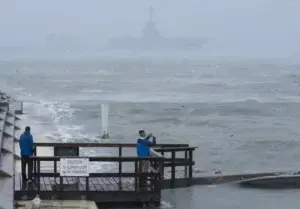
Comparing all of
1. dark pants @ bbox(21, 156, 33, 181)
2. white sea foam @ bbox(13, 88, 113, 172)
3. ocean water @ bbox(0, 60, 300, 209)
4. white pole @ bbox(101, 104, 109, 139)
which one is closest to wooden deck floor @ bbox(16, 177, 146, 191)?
dark pants @ bbox(21, 156, 33, 181)

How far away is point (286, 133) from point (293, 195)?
24161mm

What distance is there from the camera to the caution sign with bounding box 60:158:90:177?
13.2 m

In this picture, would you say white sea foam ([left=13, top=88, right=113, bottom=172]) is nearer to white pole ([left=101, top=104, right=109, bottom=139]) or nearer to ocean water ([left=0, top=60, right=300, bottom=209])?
ocean water ([left=0, top=60, right=300, bottom=209])

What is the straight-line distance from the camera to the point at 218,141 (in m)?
33.6

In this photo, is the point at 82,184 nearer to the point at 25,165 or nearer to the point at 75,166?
the point at 75,166

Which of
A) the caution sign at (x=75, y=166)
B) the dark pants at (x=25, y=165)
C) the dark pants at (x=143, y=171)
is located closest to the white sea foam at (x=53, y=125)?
the dark pants at (x=143, y=171)

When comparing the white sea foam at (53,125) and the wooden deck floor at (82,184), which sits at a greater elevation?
the white sea foam at (53,125)

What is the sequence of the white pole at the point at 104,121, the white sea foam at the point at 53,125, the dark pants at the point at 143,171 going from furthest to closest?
1. the white pole at the point at 104,121
2. the white sea foam at the point at 53,125
3. the dark pants at the point at 143,171

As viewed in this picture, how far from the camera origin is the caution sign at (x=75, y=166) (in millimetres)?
13234

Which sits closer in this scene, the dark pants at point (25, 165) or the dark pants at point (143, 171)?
the dark pants at point (25, 165)

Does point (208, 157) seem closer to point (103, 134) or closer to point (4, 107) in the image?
point (103, 134)

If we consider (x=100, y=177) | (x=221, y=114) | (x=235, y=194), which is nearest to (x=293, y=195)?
(x=235, y=194)

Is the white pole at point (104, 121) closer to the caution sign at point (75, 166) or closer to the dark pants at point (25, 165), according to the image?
the dark pants at point (25, 165)

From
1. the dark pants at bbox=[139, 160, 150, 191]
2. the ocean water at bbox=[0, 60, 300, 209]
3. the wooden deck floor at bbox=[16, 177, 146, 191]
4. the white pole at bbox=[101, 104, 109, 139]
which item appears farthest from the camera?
the white pole at bbox=[101, 104, 109, 139]
